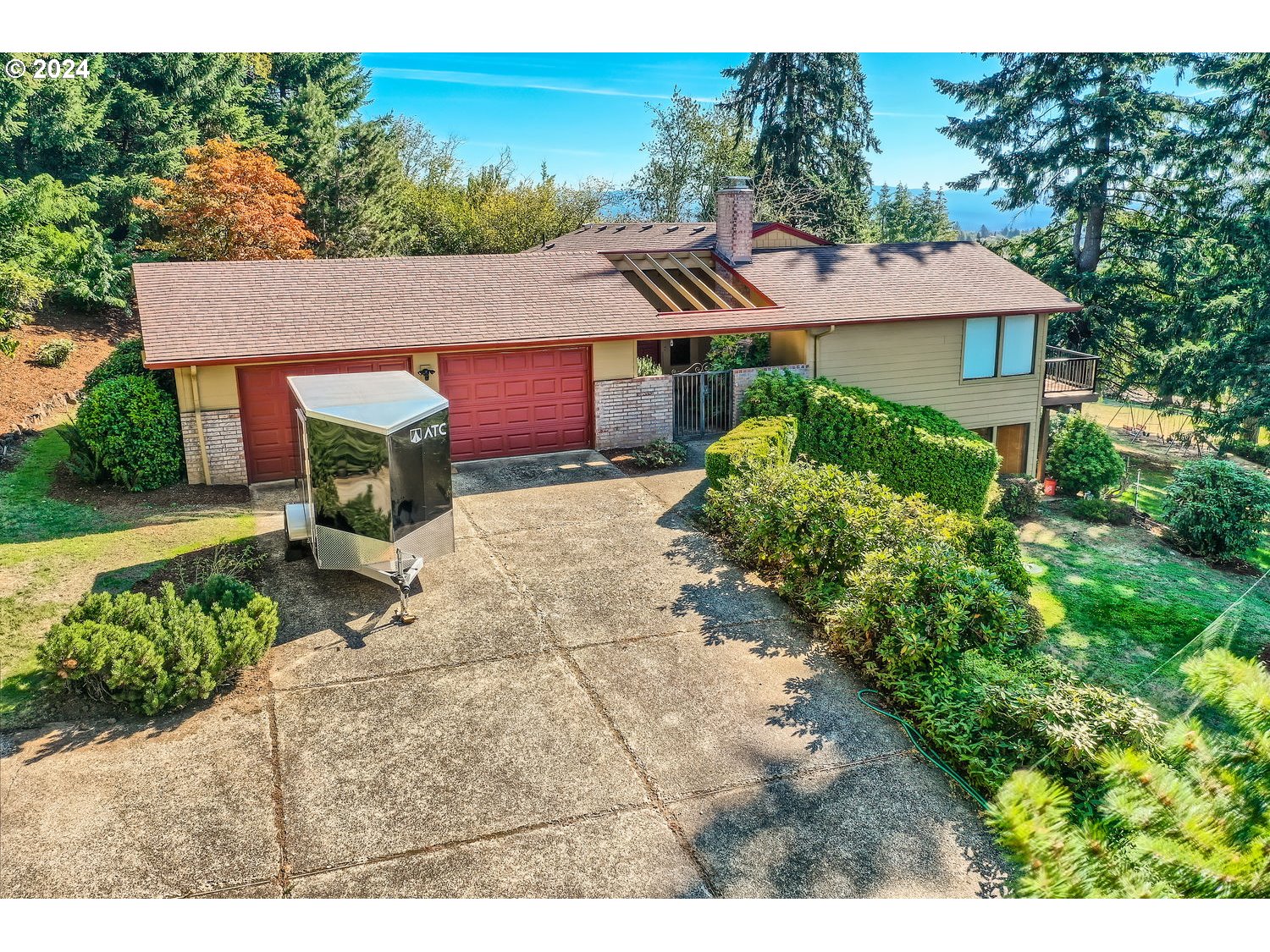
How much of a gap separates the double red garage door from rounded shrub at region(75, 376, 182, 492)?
1192 millimetres

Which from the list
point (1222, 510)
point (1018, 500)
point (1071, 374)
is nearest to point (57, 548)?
point (1018, 500)

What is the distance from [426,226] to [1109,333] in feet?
86.8

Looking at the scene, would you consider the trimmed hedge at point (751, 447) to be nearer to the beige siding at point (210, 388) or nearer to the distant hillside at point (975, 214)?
the beige siding at point (210, 388)

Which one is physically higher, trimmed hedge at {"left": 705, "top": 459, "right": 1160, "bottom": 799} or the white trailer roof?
the white trailer roof

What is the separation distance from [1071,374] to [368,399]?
1780 cm

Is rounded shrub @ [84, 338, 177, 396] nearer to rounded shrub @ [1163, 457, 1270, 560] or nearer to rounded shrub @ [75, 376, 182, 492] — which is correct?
rounded shrub @ [75, 376, 182, 492]

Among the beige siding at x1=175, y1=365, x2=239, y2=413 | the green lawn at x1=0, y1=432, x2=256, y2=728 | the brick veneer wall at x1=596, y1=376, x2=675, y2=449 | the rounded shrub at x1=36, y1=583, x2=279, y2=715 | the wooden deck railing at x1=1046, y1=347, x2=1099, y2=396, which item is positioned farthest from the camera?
the wooden deck railing at x1=1046, y1=347, x2=1099, y2=396

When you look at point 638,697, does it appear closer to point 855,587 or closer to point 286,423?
point 855,587

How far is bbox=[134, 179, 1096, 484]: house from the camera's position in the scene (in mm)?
14094

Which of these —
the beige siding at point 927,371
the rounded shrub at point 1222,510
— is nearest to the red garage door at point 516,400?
the beige siding at point 927,371

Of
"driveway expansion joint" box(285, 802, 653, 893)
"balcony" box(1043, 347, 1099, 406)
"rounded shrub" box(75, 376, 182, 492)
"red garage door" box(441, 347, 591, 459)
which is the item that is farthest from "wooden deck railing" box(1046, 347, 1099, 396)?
"rounded shrub" box(75, 376, 182, 492)

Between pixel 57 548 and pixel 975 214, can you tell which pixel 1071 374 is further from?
pixel 975 214

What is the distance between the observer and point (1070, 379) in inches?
848

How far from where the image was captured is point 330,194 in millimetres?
34969
